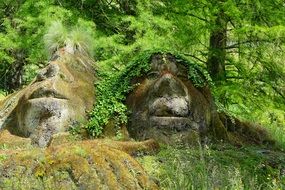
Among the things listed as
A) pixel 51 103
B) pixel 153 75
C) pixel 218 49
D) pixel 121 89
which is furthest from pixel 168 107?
pixel 218 49

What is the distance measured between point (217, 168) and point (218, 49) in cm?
599

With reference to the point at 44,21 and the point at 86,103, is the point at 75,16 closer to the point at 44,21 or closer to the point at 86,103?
the point at 44,21

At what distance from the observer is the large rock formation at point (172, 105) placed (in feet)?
27.1

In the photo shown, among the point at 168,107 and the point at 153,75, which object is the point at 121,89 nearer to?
the point at 153,75

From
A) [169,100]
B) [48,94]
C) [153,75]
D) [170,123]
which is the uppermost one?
[153,75]

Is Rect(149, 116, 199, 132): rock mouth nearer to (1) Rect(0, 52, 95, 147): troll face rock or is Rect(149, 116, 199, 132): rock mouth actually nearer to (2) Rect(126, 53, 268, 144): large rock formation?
(2) Rect(126, 53, 268, 144): large rock formation

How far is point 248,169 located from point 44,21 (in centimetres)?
783

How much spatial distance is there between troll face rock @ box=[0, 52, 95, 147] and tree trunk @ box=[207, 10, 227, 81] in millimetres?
3511

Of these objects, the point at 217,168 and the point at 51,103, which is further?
the point at 51,103

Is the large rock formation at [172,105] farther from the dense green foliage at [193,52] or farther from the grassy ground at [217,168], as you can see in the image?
the grassy ground at [217,168]

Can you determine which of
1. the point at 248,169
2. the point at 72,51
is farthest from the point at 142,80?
the point at 248,169

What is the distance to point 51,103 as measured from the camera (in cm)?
818

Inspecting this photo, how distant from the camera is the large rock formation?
8.25 meters

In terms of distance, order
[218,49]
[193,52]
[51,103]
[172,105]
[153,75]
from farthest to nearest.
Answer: [193,52] → [218,49] → [153,75] → [172,105] → [51,103]
